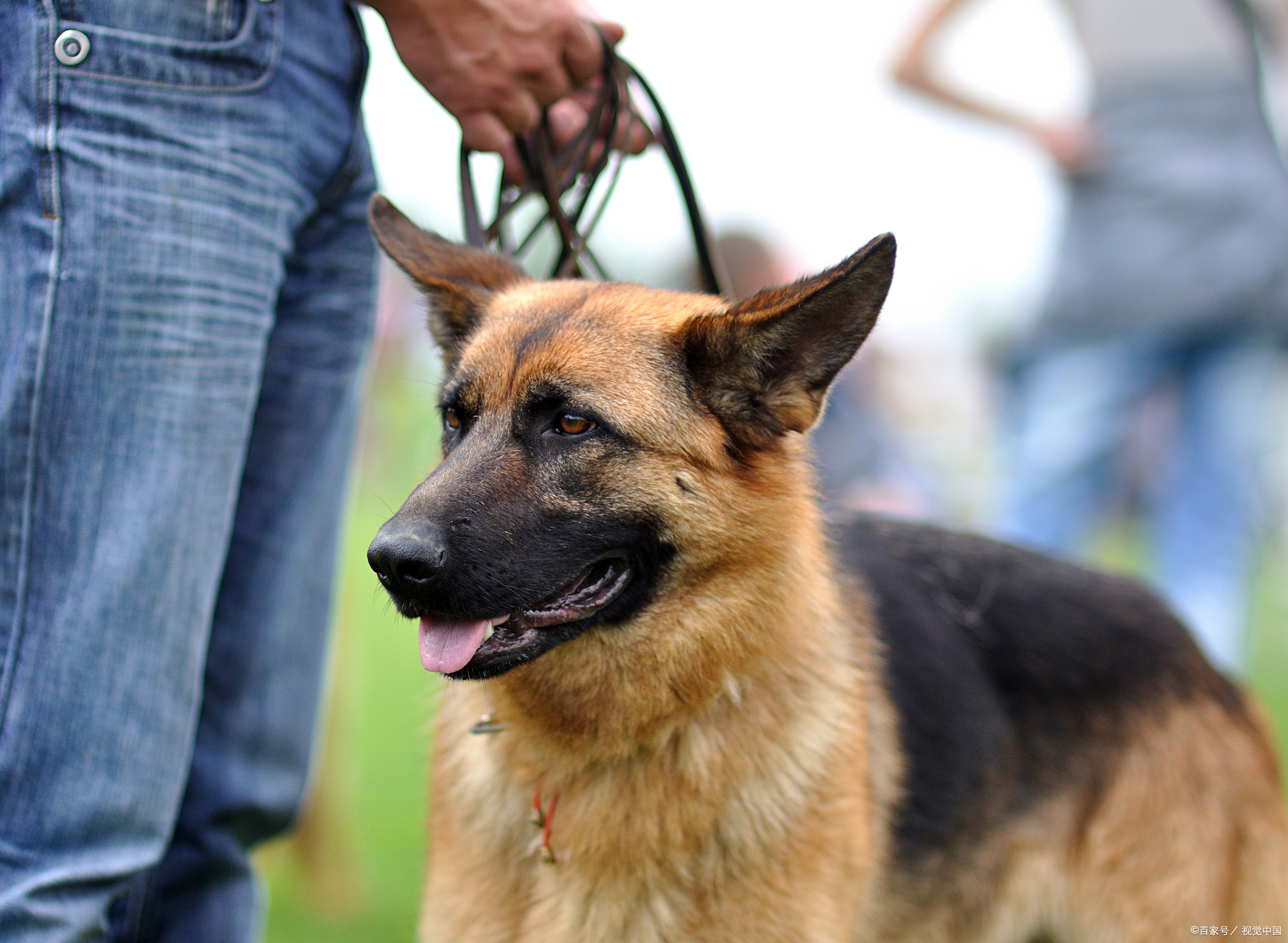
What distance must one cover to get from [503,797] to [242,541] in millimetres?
853

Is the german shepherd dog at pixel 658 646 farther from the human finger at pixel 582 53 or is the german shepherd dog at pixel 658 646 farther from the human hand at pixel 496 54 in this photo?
the human finger at pixel 582 53

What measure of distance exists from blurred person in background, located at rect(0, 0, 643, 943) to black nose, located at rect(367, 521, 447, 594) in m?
0.42

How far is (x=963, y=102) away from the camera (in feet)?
14.7

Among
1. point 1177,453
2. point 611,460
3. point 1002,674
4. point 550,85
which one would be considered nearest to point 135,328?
point 611,460

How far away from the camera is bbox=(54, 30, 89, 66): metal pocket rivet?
1.71m

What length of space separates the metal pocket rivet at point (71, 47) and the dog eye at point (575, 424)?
1058 millimetres

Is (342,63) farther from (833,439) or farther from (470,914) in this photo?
(833,439)

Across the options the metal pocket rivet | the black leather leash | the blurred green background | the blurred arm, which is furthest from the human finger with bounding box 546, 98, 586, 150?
the blurred arm

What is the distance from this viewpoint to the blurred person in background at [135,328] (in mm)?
1737

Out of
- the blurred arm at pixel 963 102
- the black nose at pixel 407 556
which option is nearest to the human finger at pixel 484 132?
the black nose at pixel 407 556

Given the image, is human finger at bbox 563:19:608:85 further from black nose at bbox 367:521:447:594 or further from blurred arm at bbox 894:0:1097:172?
blurred arm at bbox 894:0:1097:172

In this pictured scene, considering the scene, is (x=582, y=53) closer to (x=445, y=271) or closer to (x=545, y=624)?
(x=445, y=271)

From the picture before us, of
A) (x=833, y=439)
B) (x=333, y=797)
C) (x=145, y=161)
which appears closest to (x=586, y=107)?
(x=145, y=161)

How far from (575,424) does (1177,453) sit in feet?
10.5
